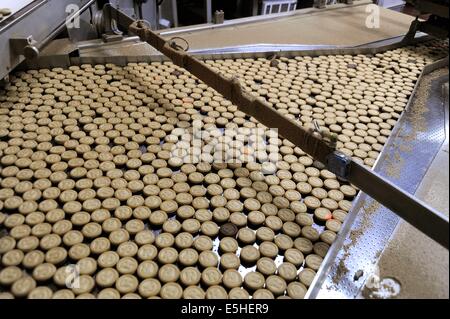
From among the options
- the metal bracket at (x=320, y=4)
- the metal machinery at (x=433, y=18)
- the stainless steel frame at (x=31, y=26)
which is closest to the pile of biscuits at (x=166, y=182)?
the stainless steel frame at (x=31, y=26)

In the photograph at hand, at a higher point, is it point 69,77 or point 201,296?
point 69,77

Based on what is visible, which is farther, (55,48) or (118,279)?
(55,48)

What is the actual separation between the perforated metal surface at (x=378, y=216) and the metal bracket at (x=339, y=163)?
31 cm

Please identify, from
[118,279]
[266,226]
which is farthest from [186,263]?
[266,226]

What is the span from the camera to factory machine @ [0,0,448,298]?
141cm

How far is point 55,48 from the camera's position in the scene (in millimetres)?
2686

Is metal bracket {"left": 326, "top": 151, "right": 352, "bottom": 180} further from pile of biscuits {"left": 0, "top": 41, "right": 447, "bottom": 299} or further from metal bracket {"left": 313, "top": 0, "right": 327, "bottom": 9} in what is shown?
metal bracket {"left": 313, "top": 0, "right": 327, "bottom": 9}

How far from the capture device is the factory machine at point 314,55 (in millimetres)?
1411

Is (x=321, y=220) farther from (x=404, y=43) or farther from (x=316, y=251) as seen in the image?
(x=404, y=43)

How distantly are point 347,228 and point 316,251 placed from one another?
20cm

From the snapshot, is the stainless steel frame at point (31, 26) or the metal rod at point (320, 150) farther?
the stainless steel frame at point (31, 26)

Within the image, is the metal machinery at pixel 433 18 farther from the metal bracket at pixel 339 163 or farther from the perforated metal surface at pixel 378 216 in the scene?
the metal bracket at pixel 339 163

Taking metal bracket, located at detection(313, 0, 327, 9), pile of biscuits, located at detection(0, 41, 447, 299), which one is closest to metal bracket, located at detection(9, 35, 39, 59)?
pile of biscuits, located at detection(0, 41, 447, 299)

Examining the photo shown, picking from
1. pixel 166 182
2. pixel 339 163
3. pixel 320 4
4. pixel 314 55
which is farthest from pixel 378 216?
pixel 320 4
